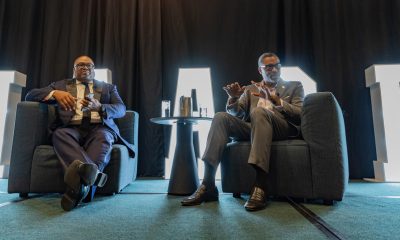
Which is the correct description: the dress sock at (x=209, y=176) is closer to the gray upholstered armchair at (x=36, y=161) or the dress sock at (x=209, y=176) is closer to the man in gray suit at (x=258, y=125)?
the man in gray suit at (x=258, y=125)

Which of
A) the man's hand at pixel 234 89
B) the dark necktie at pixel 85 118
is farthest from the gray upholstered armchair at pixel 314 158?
the dark necktie at pixel 85 118

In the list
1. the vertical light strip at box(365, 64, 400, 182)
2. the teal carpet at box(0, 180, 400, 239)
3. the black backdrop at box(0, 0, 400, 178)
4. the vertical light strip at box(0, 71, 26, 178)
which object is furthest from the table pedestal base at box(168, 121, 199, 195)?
the vertical light strip at box(0, 71, 26, 178)

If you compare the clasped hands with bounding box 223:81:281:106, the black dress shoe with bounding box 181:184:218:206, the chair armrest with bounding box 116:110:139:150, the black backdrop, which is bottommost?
the black dress shoe with bounding box 181:184:218:206

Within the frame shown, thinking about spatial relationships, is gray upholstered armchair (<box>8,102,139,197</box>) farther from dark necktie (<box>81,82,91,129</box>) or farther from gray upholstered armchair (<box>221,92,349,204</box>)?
gray upholstered armchair (<box>221,92,349,204</box>)

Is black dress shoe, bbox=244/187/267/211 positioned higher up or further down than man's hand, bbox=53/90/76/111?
further down

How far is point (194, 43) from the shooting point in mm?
3027

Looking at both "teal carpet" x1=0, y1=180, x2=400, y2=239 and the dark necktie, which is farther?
A: the dark necktie

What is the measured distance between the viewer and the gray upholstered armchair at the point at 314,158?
4.89 ft

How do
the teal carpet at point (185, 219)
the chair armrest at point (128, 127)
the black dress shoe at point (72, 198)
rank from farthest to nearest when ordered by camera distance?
the chair armrest at point (128, 127) < the black dress shoe at point (72, 198) < the teal carpet at point (185, 219)

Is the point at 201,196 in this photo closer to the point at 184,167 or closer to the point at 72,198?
the point at 184,167

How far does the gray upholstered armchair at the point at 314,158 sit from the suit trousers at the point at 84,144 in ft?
2.97

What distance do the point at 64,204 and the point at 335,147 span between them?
1.44m

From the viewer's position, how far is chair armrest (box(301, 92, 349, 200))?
1.48 m

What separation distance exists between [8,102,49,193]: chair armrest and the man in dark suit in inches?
3.9
